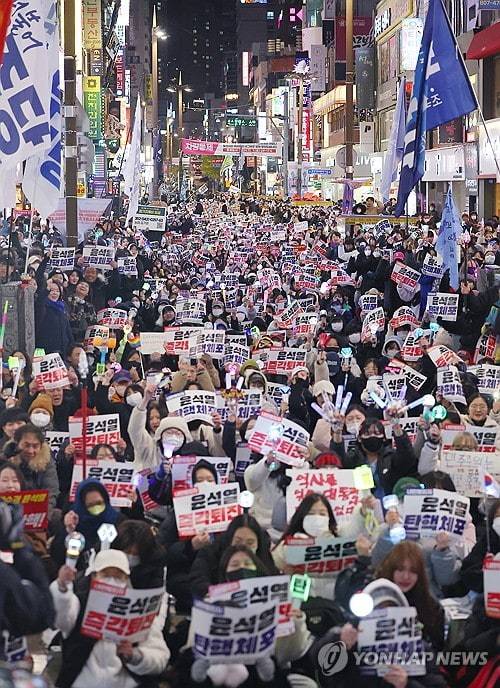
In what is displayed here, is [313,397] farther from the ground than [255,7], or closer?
closer

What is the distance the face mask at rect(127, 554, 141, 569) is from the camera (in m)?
6.33

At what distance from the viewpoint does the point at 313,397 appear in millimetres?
11617

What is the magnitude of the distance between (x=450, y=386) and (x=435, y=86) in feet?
23.0

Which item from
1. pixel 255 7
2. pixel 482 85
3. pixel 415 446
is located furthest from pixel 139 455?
pixel 255 7

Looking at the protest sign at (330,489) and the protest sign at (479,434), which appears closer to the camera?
the protest sign at (330,489)

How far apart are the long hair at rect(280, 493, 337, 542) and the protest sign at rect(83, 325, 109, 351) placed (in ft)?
24.3

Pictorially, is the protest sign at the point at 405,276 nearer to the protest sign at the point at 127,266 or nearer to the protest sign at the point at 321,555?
the protest sign at the point at 127,266

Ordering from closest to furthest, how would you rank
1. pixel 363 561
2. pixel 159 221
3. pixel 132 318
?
pixel 363 561
pixel 132 318
pixel 159 221

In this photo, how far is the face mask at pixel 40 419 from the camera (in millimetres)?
9742

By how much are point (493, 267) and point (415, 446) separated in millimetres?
10612

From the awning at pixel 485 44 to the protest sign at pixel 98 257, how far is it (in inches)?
707

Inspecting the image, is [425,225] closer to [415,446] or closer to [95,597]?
[415,446]

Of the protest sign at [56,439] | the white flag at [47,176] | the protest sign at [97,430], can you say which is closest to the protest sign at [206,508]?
the protest sign at [97,430]

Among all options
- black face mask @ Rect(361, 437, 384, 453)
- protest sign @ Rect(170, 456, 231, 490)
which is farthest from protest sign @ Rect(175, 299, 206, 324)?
protest sign @ Rect(170, 456, 231, 490)
